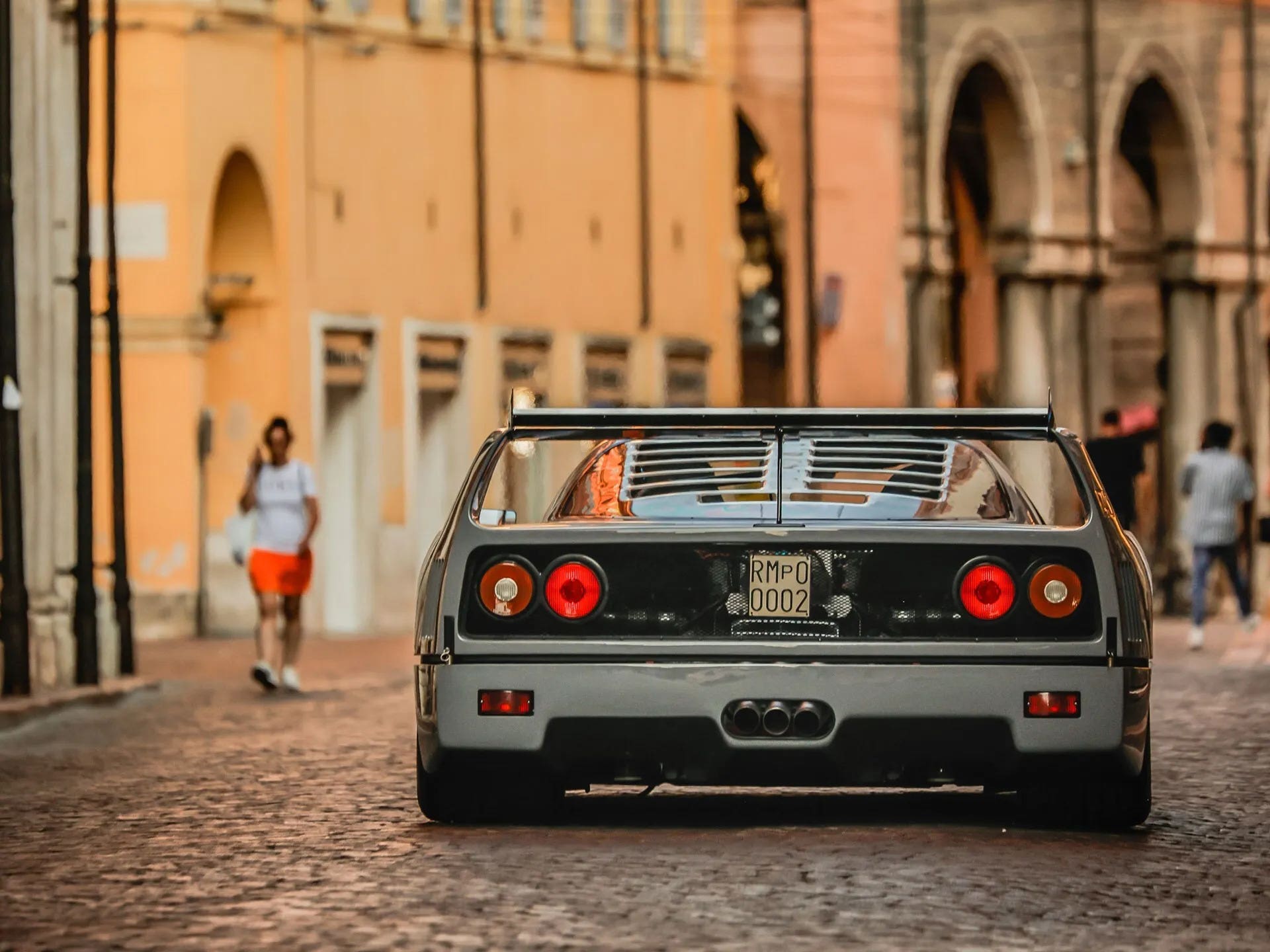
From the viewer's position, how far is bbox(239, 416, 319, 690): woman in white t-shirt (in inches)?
821

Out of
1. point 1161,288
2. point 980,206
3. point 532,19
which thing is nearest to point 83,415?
point 532,19

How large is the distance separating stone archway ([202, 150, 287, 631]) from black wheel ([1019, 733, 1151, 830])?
67.0 ft

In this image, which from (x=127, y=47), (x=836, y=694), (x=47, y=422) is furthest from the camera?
(x=127, y=47)

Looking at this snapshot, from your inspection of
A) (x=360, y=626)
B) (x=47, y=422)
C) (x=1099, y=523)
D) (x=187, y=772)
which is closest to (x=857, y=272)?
(x=360, y=626)

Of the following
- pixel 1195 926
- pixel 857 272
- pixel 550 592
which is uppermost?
pixel 857 272

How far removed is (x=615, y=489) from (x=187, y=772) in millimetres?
3416

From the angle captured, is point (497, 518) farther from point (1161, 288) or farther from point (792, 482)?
point (1161, 288)

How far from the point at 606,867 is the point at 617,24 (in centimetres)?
2823

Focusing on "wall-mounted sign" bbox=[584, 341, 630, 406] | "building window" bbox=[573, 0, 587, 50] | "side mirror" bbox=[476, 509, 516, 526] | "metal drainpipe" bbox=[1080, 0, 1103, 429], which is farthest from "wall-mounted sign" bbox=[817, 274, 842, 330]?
"side mirror" bbox=[476, 509, 516, 526]

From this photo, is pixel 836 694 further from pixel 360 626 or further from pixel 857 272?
pixel 857 272

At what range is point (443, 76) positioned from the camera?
3431cm

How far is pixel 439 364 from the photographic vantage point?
112ft

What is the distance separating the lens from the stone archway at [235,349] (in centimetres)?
3097

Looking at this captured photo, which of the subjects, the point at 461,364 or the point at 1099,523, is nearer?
the point at 1099,523
